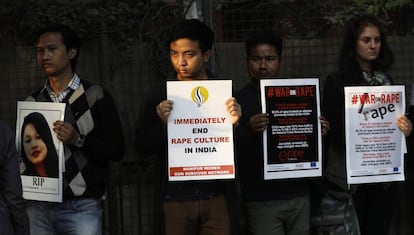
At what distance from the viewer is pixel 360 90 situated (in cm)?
582

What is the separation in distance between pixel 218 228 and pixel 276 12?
280cm

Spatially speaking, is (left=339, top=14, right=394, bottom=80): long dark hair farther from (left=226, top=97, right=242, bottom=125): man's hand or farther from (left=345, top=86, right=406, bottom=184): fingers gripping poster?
(left=226, top=97, right=242, bottom=125): man's hand

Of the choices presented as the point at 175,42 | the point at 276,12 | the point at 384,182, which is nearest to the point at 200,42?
the point at 175,42

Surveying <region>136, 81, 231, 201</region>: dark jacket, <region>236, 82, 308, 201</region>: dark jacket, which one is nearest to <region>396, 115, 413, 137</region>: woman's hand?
<region>236, 82, 308, 201</region>: dark jacket

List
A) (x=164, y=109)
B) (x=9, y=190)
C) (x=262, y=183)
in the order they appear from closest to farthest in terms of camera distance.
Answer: (x=9, y=190)
(x=164, y=109)
(x=262, y=183)

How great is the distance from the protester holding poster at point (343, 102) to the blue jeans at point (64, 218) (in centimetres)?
174

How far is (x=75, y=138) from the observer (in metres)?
5.28

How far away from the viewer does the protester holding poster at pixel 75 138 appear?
5316 mm

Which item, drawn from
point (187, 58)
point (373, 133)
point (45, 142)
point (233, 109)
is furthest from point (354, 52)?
point (45, 142)

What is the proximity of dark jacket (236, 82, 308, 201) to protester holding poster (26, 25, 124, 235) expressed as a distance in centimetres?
85

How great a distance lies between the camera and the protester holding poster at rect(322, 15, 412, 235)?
234 inches

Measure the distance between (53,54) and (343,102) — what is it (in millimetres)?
1992

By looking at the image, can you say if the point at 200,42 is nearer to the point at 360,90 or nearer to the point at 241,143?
the point at 241,143

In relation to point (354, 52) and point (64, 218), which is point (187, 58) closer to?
point (64, 218)
